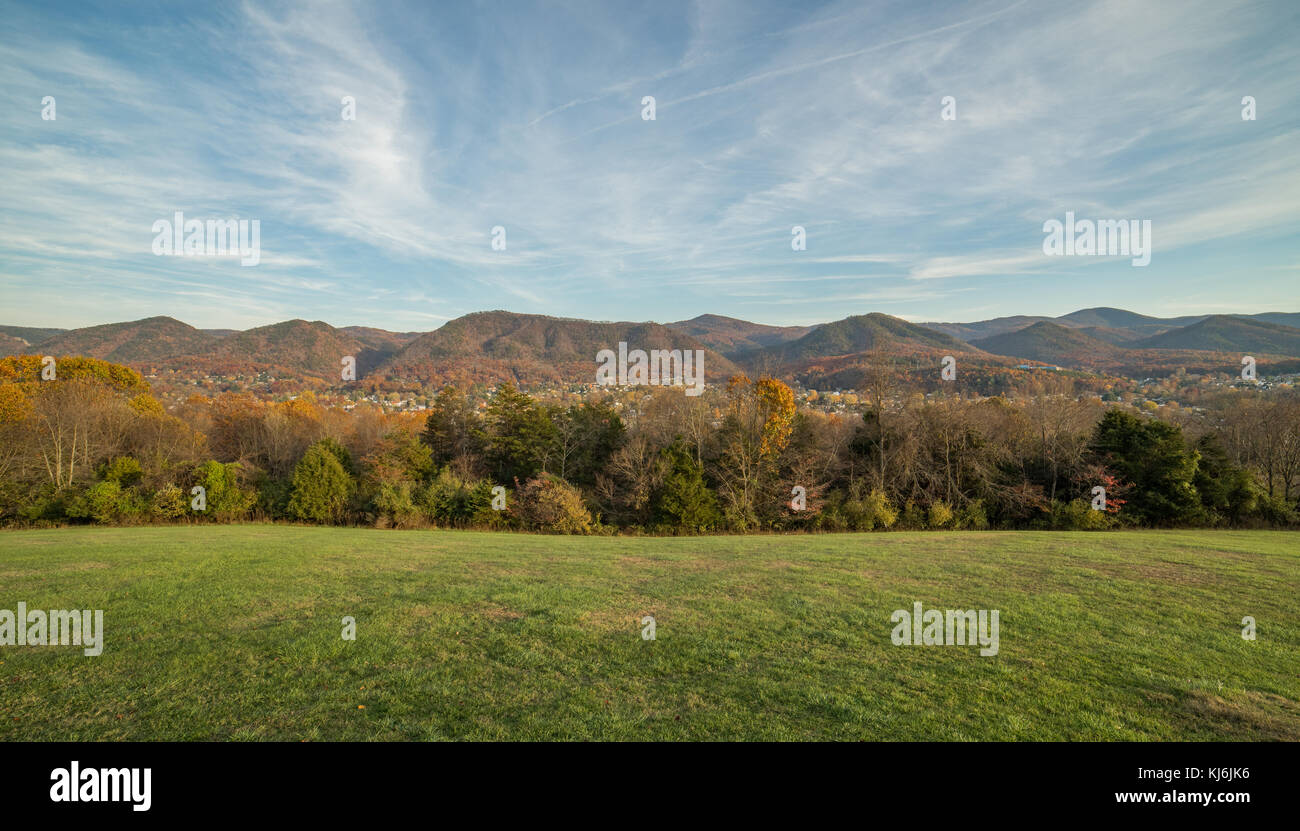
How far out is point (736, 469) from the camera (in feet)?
93.1

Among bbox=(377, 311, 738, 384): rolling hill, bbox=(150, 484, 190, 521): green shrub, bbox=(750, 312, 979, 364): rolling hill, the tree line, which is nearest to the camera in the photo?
the tree line

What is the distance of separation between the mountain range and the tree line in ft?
83.2

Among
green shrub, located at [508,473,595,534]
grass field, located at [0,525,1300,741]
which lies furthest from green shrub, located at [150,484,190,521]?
green shrub, located at [508,473,595,534]

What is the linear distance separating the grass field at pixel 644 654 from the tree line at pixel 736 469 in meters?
13.9

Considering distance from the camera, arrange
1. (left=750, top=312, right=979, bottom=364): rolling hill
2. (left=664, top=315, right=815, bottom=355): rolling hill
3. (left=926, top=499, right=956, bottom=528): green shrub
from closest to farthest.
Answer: (left=926, top=499, right=956, bottom=528): green shrub
(left=750, top=312, right=979, bottom=364): rolling hill
(left=664, top=315, right=815, bottom=355): rolling hill

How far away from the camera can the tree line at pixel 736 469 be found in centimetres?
2406

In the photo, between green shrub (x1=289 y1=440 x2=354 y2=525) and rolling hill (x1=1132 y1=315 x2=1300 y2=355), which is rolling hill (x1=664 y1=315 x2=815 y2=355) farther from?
green shrub (x1=289 y1=440 x2=354 y2=525)

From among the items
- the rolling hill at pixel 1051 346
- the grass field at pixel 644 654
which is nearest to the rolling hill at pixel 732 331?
the rolling hill at pixel 1051 346

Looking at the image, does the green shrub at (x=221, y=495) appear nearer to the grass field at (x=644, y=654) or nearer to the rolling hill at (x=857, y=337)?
the grass field at (x=644, y=654)

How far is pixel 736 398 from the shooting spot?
30.2 metres

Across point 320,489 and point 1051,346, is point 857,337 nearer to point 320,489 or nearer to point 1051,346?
point 1051,346

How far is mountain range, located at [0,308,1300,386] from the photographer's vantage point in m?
69.9
